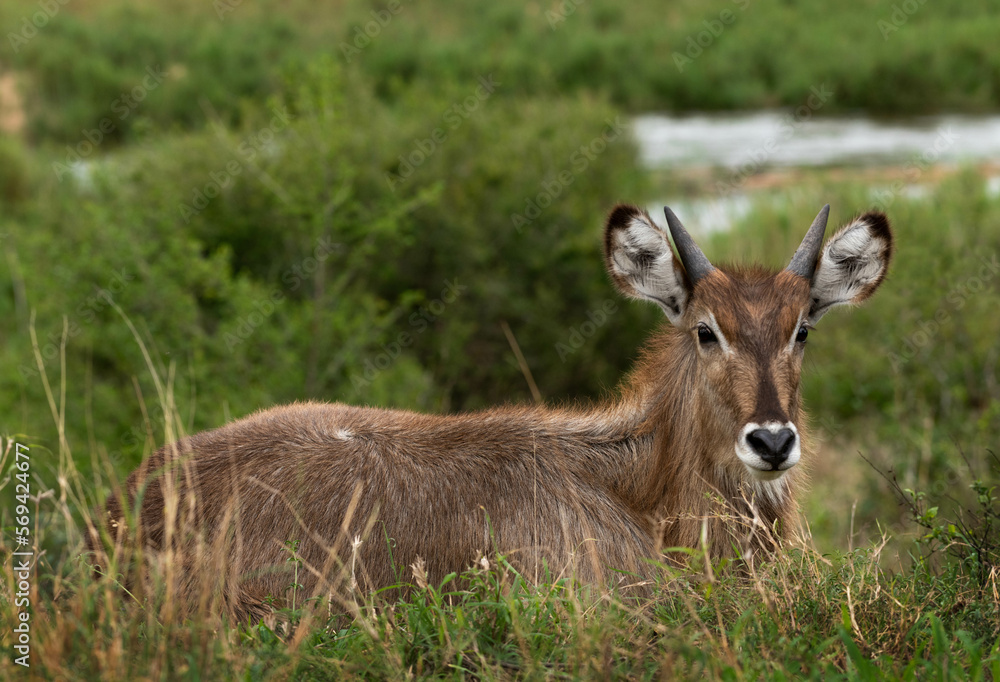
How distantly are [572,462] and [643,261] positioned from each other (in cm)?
91

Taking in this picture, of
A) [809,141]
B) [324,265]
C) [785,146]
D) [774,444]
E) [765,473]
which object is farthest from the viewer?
[809,141]

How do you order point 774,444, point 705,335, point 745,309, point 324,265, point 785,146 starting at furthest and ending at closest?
point 785,146 < point 324,265 < point 705,335 < point 745,309 < point 774,444

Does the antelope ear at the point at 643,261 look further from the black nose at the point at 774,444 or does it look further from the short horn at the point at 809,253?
the black nose at the point at 774,444

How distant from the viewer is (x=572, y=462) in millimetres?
4188

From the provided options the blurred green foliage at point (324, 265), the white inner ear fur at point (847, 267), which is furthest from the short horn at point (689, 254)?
the blurred green foliage at point (324, 265)

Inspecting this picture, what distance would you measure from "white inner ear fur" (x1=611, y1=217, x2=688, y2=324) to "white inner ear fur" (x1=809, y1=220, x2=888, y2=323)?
0.57 m

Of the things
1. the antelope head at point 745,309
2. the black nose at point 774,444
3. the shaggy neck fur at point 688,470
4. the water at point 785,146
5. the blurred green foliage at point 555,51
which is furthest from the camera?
the blurred green foliage at point 555,51

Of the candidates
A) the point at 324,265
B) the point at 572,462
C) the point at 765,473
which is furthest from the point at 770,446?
the point at 324,265

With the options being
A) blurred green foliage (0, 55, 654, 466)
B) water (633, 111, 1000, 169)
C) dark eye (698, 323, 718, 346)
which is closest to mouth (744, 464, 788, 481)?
dark eye (698, 323, 718, 346)

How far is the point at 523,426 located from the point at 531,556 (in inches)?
25.7

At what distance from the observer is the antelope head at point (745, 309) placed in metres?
3.70

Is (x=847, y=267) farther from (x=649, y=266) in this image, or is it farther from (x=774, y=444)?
(x=774, y=444)

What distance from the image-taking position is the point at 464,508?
392cm

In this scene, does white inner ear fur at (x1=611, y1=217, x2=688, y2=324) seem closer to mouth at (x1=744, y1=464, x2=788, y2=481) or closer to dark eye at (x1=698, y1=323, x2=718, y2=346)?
dark eye at (x1=698, y1=323, x2=718, y2=346)
